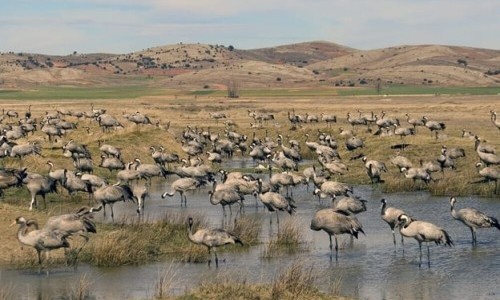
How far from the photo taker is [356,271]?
69.2 ft

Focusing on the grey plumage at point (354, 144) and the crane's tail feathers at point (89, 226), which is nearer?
the crane's tail feathers at point (89, 226)

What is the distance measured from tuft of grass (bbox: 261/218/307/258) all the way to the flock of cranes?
Result: 70cm

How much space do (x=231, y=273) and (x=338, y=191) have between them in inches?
477

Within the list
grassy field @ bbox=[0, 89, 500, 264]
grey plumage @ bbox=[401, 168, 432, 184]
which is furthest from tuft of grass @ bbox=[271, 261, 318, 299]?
grey plumage @ bbox=[401, 168, 432, 184]

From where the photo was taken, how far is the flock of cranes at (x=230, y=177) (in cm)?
2242

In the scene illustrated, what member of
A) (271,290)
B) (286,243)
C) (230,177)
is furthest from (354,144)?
(271,290)

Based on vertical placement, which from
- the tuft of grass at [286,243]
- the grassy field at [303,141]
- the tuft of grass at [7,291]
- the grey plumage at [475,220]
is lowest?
the grassy field at [303,141]

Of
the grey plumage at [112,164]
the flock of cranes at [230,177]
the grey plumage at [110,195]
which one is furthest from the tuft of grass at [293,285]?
the grey plumage at [112,164]

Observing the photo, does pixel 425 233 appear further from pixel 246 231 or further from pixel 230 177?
pixel 230 177

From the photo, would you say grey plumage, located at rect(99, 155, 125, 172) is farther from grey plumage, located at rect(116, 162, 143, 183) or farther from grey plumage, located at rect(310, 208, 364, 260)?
grey plumage, located at rect(310, 208, 364, 260)

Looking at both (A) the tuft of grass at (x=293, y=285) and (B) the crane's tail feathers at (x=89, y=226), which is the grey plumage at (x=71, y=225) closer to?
(B) the crane's tail feathers at (x=89, y=226)

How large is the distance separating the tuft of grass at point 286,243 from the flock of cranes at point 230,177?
0.70 metres

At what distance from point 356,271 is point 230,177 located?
14.5 meters

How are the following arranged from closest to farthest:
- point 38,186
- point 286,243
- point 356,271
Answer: point 356,271 → point 286,243 → point 38,186
